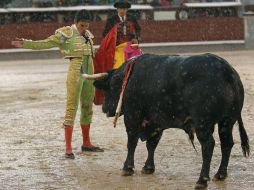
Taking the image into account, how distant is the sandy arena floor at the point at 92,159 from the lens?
4957 millimetres

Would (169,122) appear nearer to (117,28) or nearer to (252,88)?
(117,28)

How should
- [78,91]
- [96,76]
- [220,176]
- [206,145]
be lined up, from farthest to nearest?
1. [78,91]
2. [96,76]
3. [220,176]
4. [206,145]

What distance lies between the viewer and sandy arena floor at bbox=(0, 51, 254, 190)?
4.96 meters

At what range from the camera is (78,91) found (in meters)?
6.11

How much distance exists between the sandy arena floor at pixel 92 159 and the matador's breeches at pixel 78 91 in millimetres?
324

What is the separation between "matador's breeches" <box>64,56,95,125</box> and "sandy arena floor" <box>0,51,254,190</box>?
1.06 feet

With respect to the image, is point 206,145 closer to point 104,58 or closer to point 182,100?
point 182,100

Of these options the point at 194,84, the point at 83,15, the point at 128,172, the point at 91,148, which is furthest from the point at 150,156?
the point at 83,15

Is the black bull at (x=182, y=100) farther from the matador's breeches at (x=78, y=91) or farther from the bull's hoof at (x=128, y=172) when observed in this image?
the matador's breeches at (x=78, y=91)

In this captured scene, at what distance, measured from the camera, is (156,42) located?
23.6m

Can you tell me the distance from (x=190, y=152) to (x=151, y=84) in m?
1.14

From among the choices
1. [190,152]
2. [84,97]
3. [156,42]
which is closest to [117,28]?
[84,97]

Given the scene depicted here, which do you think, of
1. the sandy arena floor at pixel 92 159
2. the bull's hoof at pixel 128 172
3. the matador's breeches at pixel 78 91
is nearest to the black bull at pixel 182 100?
the bull's hoof at pixel 128 172

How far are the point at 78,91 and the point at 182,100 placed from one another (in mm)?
1470
